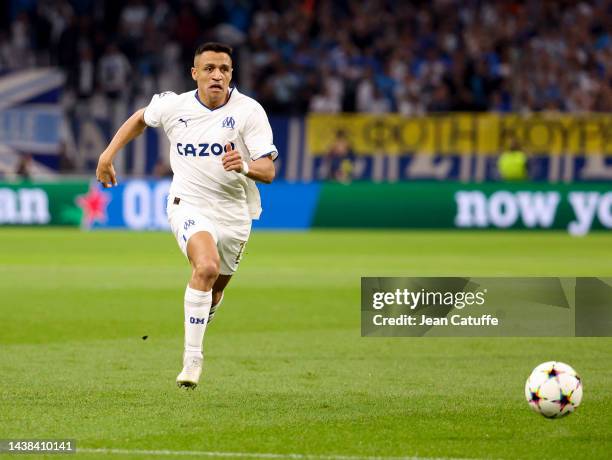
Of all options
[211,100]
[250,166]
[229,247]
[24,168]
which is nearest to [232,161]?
[250,166]

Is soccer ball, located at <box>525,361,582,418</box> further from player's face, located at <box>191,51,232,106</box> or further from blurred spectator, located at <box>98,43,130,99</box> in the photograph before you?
blurred spectator, located at <box>98,43,130,99</box>

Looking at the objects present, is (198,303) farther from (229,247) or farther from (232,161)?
(232,161)

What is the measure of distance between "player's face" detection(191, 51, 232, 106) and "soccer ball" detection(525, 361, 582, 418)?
2996 mm

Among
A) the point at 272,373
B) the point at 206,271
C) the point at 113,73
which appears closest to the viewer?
the point at 206,271

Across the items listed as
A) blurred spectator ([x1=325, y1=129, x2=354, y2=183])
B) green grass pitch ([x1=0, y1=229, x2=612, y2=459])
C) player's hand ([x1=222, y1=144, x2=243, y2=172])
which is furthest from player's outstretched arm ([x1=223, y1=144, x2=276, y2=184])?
blurred spectator ([x1=325, y1=129, x2=354, y2=183])

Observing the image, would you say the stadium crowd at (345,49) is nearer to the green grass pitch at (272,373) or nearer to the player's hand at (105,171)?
the green grass pitch at (272,373)

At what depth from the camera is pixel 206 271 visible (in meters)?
7.98

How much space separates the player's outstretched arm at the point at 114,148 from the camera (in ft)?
27.5

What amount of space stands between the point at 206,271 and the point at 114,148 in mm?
1131

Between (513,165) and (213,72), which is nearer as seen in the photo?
(213,72)

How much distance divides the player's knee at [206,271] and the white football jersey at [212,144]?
1.79ft

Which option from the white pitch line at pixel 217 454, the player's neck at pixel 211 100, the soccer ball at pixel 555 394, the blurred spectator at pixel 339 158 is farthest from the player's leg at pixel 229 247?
the blurred spectator at pixel 339 158

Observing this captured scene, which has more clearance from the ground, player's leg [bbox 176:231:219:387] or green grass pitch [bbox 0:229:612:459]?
player's leg [bbox 176:231:219:387]

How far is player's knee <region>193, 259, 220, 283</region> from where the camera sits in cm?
798
